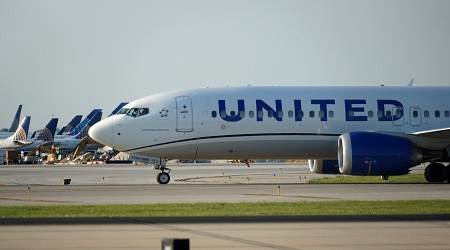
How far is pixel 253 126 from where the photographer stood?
33.8m

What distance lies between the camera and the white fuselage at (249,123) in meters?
33.8

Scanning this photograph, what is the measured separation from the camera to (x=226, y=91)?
1366 inches

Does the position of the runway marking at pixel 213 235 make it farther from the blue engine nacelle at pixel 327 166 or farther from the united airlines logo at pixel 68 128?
the united airlines logo at pixel 68 128

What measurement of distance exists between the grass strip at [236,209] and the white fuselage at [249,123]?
12151mm

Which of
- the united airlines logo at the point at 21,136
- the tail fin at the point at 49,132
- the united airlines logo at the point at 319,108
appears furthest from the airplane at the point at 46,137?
the united airlines logo at the point at 319,108

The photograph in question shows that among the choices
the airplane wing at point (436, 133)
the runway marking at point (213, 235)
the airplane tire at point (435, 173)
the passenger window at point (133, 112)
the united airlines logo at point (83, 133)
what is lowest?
the runway marking at point (213, 235)

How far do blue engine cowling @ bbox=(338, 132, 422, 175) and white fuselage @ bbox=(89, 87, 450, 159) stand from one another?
1819mm

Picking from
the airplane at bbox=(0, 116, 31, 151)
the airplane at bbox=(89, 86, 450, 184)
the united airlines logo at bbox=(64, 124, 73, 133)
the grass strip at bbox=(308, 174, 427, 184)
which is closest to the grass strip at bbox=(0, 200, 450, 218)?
the airplane at bbox=(89, 86, 450, 184)

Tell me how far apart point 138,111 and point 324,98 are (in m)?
7.88

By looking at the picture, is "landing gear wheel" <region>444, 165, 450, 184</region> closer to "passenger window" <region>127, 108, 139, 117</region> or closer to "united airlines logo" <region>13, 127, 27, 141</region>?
"passenger window" <region>127, 108, 139, 117</region>

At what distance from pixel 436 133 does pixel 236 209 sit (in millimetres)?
15545

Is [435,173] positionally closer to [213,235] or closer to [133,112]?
[133,112]

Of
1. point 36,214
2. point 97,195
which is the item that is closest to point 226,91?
point 97,195

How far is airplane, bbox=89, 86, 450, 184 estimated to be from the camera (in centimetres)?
3372
